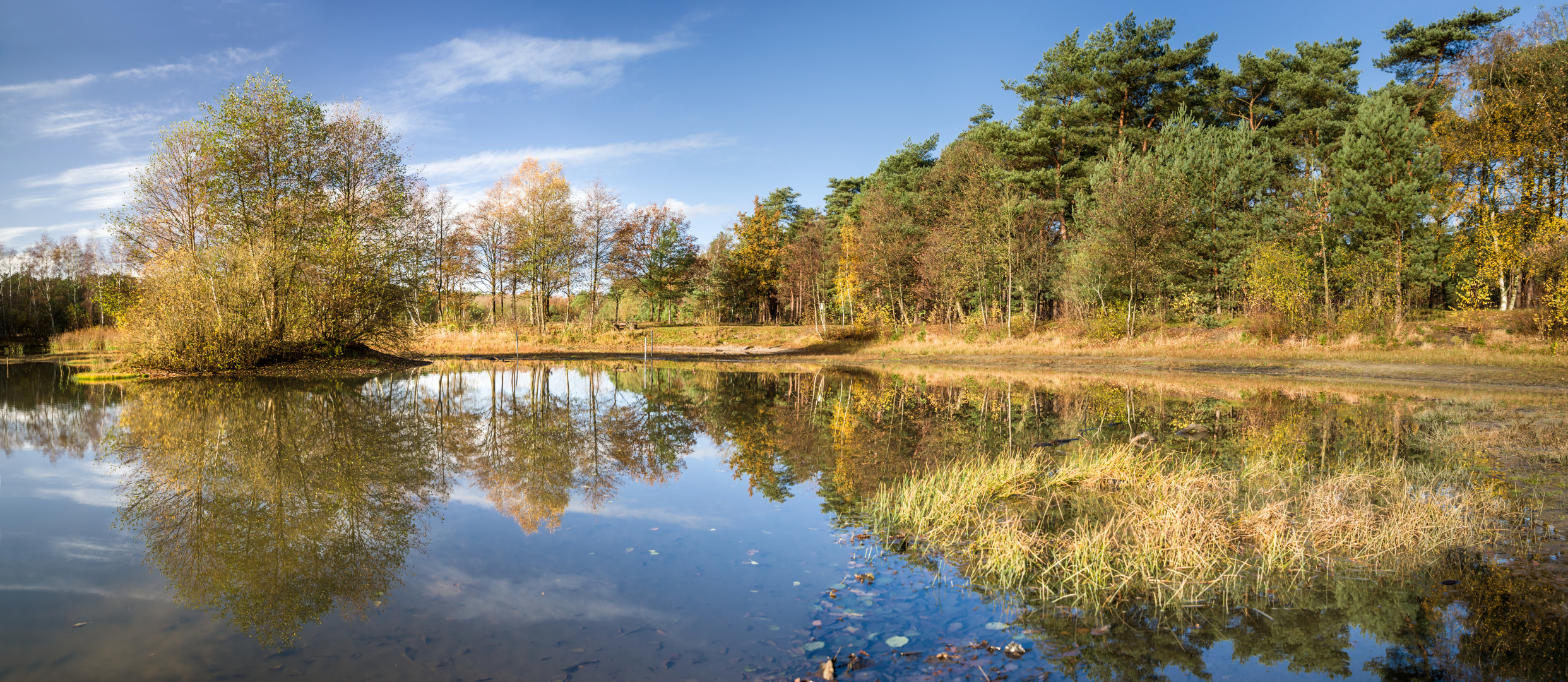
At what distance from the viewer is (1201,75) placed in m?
41.5

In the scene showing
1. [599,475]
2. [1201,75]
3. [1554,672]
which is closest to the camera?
[1554,672]

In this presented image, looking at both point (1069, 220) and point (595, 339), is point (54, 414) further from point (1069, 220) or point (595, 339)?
point (1069, 220)

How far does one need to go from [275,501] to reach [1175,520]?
375 inches

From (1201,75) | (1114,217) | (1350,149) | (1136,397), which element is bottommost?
(1136,397)

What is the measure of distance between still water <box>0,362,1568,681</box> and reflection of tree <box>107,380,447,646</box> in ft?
0.15

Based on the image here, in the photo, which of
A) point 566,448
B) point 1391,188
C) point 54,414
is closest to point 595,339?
point 54,414

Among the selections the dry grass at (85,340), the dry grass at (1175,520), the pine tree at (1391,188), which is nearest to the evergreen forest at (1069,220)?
the pine tree at (1391,188)

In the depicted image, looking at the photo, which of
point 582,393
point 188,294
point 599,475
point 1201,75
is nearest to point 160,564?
point 599,475

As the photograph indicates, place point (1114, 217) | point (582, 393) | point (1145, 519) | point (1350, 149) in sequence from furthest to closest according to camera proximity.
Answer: point (1114, 217) < point (1350, 149) < point (582, 393) < point (1145, 519)

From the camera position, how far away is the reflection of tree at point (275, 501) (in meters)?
5.40

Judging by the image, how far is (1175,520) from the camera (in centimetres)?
640

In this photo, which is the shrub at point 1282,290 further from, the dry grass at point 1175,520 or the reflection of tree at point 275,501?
the reflection of tree at point 275,501

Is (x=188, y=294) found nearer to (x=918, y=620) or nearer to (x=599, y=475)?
(x=599, y=475)

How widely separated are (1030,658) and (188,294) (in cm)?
2527
